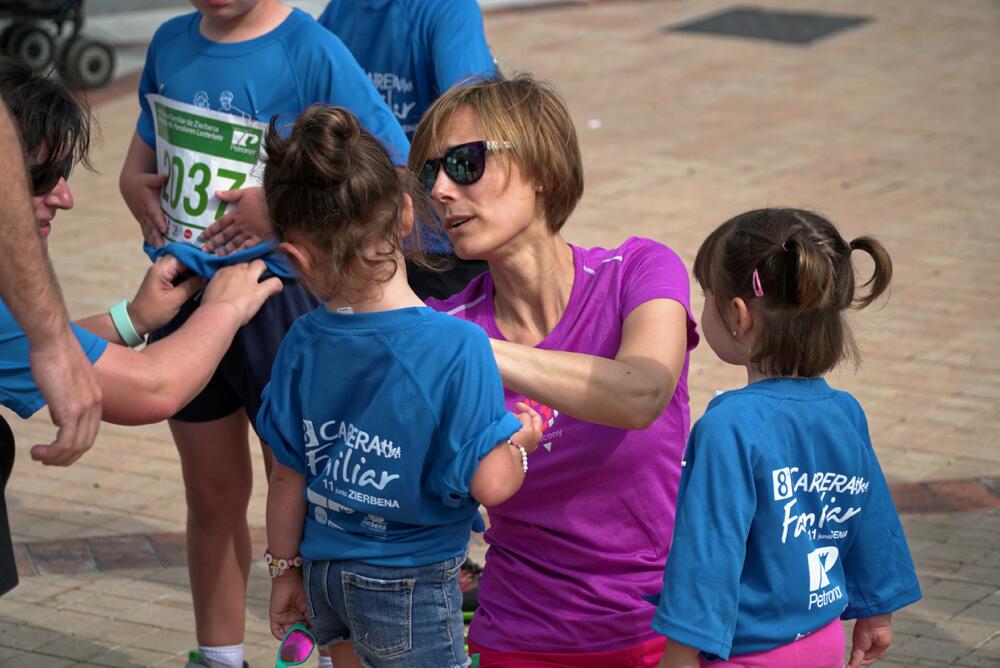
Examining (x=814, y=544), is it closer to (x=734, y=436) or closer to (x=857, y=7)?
(x=734, y=436)

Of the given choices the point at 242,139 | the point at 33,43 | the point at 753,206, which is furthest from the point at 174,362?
the point at 33,43

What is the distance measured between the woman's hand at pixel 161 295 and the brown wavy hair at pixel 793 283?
1.44 metres

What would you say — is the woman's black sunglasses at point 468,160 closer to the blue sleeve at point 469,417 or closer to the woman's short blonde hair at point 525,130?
the woman's short blonde hair at point 525,130

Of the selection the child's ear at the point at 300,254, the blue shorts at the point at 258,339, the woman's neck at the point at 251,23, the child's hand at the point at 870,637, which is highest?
the child's ear at the point at 300,254

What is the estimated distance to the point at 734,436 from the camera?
2.39 meters

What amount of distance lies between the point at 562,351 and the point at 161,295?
1141 millimetres

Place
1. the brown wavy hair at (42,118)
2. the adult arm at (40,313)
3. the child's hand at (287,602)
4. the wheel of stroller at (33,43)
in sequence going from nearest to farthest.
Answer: the adult arm at (40,313), the child's hand at (287,602), the brown wavy hair at (42,118), the wheel of stroller at (33,43)

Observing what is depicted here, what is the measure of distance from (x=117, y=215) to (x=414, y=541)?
6653mm

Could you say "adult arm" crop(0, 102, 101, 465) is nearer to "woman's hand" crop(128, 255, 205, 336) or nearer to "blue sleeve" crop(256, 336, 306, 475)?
"blue sleeve" crop(256, 336, 306, 475)

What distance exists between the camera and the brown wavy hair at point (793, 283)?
2457mm

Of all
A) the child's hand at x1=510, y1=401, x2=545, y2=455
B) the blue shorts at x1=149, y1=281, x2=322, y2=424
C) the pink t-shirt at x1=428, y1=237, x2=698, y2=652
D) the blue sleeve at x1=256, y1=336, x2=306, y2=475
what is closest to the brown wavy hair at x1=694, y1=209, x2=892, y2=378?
the pink t-shirt at x1=428, y1=237, x2=698, y2=652

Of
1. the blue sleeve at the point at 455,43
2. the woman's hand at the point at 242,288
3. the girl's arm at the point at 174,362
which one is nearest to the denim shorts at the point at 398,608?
the girl's arm at the point at 174,362

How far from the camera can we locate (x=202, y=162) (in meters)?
3.52

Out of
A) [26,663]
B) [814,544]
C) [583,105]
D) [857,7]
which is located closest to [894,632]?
[814,544]
